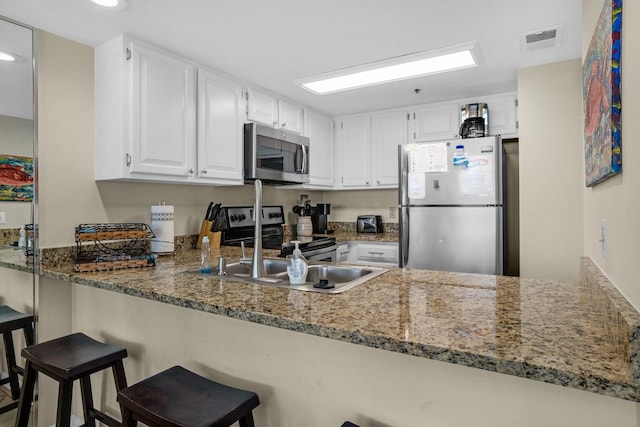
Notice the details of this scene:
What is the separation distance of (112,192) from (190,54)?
1.01 m

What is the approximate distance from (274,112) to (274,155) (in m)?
0.40

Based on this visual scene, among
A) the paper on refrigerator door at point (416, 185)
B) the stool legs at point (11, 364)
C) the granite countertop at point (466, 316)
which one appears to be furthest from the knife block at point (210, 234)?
the paper on refrigerator door at point (416, 185)

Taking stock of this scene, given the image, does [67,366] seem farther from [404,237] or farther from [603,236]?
[404,237]

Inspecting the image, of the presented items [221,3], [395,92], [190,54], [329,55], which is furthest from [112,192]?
[395,92]

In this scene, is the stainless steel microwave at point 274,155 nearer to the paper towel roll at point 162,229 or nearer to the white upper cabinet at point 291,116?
the white upper cabinet at point 291,116

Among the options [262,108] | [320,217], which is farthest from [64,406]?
[320,217]

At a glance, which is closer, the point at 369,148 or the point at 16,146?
the point at 16,146

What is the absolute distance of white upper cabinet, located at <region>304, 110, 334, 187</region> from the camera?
3643 mm

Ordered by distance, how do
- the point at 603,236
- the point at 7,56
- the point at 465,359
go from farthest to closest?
1. the point at 7,56
2. the point at 603,236
3. the point at 465,359

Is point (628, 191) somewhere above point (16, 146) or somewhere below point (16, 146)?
below

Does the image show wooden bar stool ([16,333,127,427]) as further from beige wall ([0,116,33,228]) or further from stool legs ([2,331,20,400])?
beige wall ([0,116,33,228])

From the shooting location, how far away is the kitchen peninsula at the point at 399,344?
0.78 metres

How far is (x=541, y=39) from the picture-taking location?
85.7 inches

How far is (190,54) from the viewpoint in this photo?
2.36 m
